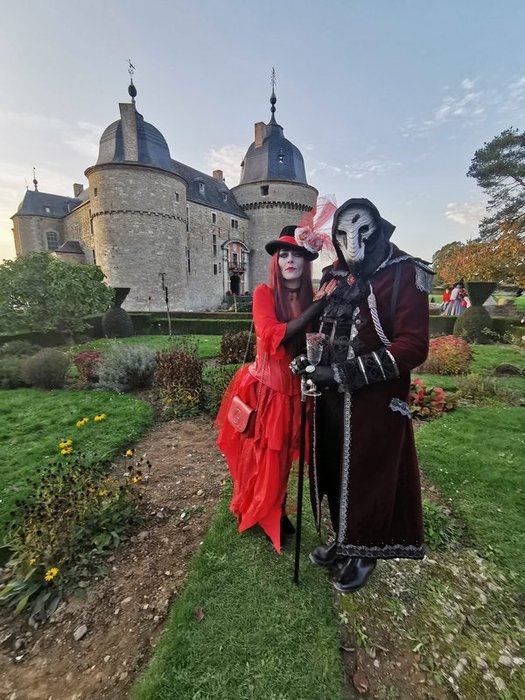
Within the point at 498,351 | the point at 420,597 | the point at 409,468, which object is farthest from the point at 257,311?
the point at 498,351

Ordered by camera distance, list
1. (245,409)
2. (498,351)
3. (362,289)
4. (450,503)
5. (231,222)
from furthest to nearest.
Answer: (231,222), (498,351), (450,503), (245,409), (362,289)

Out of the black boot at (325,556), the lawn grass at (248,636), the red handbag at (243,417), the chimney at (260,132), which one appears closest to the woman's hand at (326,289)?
the red handbag at (243,417)

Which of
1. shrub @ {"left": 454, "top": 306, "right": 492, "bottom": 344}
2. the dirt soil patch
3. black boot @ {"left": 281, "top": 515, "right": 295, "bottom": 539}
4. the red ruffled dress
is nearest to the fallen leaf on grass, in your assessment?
the red ruffled dress

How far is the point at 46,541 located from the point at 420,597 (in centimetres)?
288

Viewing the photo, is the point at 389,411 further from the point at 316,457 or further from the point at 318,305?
the point at 318,305

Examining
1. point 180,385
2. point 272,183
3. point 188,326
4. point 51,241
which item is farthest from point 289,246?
point 51,241

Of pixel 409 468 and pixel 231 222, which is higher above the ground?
pixel 231 222

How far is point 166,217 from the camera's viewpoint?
24.2 m

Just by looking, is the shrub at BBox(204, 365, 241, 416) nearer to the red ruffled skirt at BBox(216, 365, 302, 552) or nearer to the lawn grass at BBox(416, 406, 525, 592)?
the red ruffled skirt at BBox(216, 365, 302, 552)

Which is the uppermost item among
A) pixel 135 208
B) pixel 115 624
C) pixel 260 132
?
pixel 260 132

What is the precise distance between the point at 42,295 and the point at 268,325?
12.9 metres

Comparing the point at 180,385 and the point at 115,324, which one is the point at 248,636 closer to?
the point at 180,385

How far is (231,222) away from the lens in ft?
108

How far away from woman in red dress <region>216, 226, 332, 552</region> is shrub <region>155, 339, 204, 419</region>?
3310 millimetres
